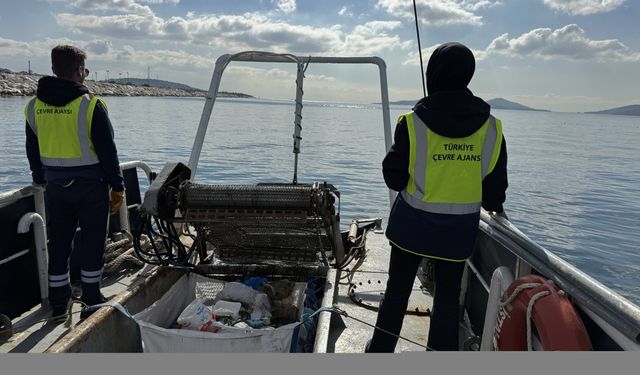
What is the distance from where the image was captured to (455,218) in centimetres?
250

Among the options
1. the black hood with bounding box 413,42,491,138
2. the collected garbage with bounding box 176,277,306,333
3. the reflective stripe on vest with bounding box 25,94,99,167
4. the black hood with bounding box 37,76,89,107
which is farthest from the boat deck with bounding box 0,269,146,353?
the black hood with bounding box 413,42,491,138

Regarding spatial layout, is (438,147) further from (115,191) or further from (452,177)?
(115,191)

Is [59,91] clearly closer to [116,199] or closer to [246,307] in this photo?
[116,199]

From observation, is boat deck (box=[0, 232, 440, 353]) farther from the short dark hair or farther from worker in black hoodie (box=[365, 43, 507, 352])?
the short dark hair

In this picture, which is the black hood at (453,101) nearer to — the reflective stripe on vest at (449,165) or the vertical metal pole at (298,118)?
the reflective stripe on vest at (449,165)

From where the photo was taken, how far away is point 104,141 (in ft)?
11.0

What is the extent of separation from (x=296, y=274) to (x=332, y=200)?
0.70 meters

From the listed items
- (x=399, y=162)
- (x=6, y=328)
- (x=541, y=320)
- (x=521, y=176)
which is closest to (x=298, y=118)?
(x=399, y=162)

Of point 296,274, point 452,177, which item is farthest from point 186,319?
point 452,177

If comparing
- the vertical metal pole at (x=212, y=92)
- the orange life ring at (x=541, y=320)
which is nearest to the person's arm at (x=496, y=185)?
the orange life ring at (x=541, y=320)

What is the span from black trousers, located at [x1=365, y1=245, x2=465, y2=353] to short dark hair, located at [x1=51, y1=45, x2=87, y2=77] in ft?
8.16

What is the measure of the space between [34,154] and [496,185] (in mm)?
3154

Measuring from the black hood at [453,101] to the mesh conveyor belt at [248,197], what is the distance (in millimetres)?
1244

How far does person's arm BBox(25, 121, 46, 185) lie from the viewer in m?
3.50
